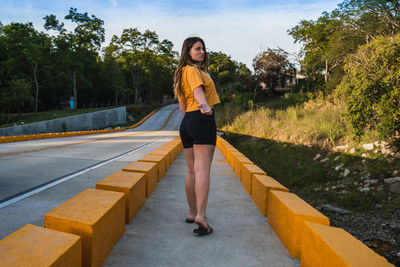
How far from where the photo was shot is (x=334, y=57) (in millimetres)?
24156

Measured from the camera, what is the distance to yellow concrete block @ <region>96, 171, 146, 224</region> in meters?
3.16

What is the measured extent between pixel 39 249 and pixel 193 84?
1.91 m

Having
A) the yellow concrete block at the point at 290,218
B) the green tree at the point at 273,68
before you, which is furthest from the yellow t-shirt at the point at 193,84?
the green tree at the point at 273,68

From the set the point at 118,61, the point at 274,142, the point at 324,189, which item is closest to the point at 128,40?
the point at 118,61

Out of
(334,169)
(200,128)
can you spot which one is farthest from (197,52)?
(334,169)

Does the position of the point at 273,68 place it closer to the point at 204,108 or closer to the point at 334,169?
the point at 334,169

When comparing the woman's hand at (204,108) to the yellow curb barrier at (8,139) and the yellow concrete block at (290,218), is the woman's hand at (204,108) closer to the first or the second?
the yellow concrete block at (290,218)

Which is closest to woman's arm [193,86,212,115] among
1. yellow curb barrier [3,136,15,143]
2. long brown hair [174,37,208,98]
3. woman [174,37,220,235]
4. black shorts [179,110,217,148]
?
woman [174,37,220,235]

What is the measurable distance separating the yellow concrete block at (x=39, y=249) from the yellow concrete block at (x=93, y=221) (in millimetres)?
240

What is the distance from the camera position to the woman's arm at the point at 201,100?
273 cm

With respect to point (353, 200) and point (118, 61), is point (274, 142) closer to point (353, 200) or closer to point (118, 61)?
point (353, 200)

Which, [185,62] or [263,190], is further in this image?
[263,190]

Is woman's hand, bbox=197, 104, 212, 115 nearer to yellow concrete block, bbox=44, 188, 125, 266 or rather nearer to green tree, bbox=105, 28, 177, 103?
yellow concrete block, bbox=44, 188, 125, 266

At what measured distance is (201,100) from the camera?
2775 mm
